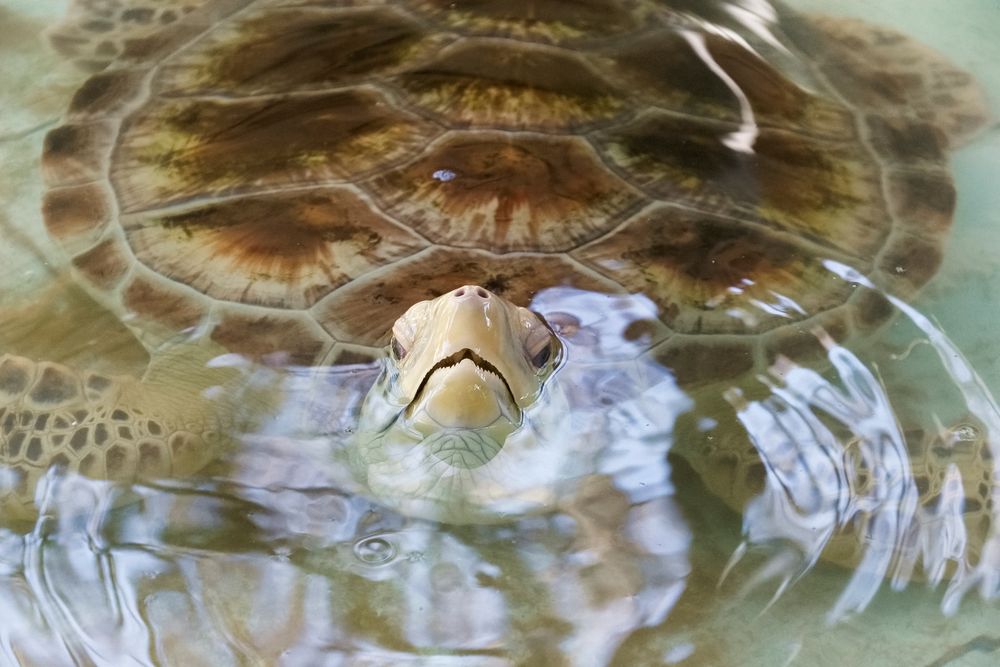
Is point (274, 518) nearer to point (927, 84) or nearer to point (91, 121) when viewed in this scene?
point (91, 121)

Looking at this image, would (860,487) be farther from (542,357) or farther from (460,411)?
(460,411)

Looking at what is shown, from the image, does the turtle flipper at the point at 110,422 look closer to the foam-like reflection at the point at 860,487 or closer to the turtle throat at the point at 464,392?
the turtle throat at the point at 464,392

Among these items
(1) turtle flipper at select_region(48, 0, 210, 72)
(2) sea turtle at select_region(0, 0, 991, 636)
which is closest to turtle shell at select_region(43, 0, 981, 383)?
(2) sea turtle at select_region(0, 0, 991, 636)

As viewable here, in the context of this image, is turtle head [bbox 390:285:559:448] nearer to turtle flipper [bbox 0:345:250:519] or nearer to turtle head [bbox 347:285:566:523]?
turtle head [bbox 347:285:566:523]

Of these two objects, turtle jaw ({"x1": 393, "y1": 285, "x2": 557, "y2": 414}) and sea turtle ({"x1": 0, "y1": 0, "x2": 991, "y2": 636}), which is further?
sea turtle ({"x1": 0, "y1": 0, "x2": 991, "y2": 636})

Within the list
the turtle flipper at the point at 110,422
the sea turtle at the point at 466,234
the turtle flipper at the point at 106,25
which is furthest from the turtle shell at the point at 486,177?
the turtle flipper at the point at 106,25

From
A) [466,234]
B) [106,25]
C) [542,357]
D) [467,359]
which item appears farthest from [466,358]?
[106,25]
